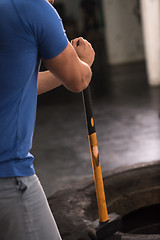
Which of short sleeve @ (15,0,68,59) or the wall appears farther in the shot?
the wall

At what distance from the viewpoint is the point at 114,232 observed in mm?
1619

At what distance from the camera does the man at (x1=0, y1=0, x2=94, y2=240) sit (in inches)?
39.1

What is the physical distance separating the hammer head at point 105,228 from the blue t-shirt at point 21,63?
578mm

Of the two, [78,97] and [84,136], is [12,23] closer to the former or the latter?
[84,136]

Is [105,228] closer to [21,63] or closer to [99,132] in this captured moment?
[21,63]

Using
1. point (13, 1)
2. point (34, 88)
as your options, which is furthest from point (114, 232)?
point (13, 1)

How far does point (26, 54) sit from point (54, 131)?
4.00 meters

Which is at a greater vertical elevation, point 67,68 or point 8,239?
point 67,68

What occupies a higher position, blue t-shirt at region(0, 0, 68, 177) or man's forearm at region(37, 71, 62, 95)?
blue t-shirt at region(0, 0, 68, 177)

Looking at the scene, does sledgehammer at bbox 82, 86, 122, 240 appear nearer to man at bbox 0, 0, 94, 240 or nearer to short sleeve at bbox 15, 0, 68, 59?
man at bbox 0, 0, 94, 240

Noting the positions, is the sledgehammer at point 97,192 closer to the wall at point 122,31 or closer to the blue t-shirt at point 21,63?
the blue t-shirt at point 21,63

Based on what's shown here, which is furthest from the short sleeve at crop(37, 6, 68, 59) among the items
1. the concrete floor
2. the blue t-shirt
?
the concrete floor

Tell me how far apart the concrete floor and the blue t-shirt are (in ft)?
6.99

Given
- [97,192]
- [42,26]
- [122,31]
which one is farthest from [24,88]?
[122,31]
